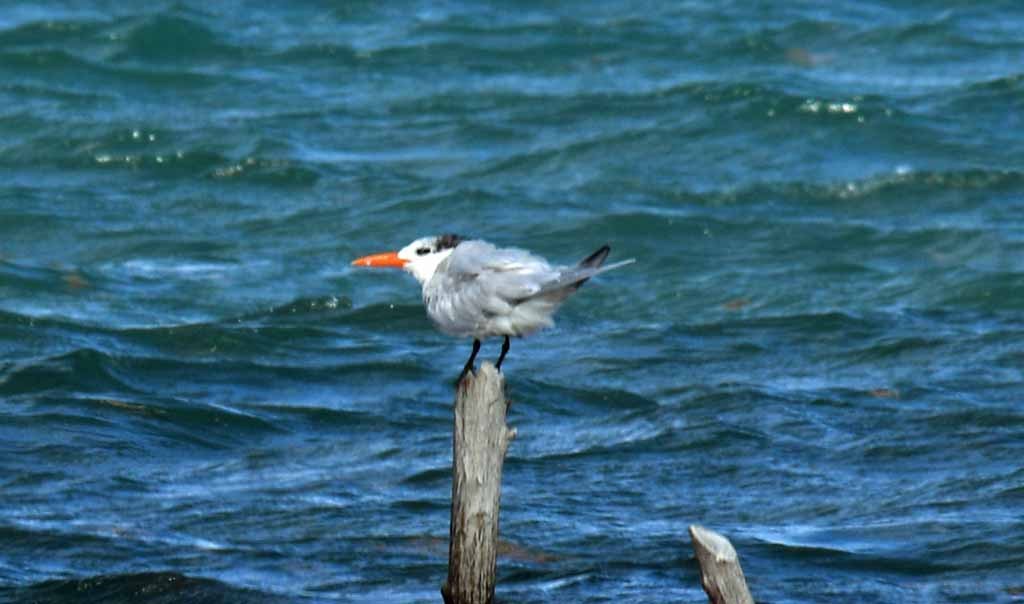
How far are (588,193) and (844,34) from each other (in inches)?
261

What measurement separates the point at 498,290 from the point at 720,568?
4.49ft

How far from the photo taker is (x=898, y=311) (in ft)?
48.3

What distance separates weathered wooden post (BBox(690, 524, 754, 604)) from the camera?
5.78m

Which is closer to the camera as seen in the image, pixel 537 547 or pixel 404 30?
pixel 537 547

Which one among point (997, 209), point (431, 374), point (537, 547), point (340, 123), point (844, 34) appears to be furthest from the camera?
point (844, 34)

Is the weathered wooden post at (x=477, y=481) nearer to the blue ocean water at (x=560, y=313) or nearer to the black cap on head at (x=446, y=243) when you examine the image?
the black cap on head at (x=446, y=243)

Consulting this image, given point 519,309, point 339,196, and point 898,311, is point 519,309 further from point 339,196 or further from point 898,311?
point 339,196

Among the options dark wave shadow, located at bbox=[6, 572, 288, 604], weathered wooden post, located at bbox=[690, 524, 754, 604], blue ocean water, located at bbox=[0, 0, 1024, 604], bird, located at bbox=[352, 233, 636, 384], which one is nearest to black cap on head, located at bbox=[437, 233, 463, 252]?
bird, located at bbox=[352, 233, 636, 384]

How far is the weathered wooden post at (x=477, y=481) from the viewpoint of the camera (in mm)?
6469

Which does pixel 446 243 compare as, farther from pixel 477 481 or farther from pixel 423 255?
pixel 477 481

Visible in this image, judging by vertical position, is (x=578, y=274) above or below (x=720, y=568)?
above

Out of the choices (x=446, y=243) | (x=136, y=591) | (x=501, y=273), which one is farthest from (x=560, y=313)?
(x=501, y=273)

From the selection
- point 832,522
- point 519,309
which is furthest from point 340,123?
point 519,309

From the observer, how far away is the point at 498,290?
6672 millimetres
